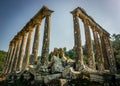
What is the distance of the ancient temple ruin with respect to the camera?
54.1 ft

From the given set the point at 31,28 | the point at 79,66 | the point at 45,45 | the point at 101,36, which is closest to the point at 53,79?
the point at 79,66

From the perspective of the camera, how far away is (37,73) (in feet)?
61.3

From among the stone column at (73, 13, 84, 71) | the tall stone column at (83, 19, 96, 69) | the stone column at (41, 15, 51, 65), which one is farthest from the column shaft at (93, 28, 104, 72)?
the stone column at (41, 15, 51, 65)

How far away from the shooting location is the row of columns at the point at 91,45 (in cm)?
2368

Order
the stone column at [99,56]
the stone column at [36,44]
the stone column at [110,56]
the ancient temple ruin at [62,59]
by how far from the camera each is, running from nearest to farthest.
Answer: the ancient temple ruin at [62,59], the stone column at [36,44], the stone column at [99,56], the stone column at [110,56]

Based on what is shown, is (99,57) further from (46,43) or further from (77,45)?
(46,43)

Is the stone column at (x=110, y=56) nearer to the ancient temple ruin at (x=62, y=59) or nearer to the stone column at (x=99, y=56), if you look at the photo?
the ancient temple ruin at (x=62, y=59)

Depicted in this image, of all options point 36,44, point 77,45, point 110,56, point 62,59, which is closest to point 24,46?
point 36,44

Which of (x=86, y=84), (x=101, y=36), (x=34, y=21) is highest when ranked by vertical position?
(x=34, y=21)

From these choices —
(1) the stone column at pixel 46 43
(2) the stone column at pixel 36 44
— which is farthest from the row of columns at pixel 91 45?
(2) the stone column at pixel 36 44

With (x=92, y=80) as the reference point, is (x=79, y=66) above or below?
above

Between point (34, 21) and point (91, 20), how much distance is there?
475 inches

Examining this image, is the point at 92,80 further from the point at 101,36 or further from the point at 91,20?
the point at 101,36

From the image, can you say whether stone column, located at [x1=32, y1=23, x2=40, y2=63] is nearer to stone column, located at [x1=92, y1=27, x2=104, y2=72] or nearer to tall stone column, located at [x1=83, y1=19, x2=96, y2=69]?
tall stone column, located at [x1=83, y1=19, x2=96, y2=69]
